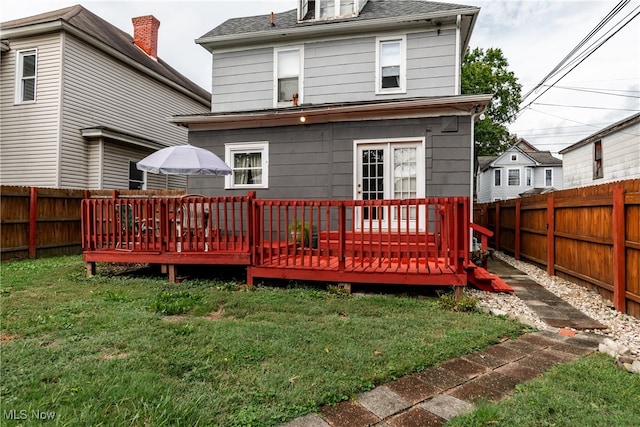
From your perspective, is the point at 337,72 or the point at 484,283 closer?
the point at 484,283

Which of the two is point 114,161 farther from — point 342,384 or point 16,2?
point 342,384

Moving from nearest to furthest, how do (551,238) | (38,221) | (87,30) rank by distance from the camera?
(551,238) < (38,221) < (87,30)

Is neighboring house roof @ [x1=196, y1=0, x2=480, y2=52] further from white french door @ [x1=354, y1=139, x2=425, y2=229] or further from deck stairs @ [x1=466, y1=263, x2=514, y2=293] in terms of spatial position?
deck stairs @ [x1=466, y1=263, x2=514, y2=293]

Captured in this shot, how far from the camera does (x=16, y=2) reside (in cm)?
1182

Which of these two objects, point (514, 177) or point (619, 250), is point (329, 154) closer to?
point (619, 250)

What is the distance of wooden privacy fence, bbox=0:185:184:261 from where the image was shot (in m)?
7.11

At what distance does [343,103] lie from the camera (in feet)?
22.5

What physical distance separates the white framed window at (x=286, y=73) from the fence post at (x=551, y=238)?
20.1 ft

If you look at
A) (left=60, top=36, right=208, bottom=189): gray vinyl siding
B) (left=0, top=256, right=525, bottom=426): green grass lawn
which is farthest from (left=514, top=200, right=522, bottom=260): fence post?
(left=60, top=36, right=208, bottom=189): gray vinyl siding

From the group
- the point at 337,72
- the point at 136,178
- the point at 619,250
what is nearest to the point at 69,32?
the point at 136,178

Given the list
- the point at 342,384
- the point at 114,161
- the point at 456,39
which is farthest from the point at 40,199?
the point at 456,39

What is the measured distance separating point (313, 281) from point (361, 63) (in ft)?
18.8

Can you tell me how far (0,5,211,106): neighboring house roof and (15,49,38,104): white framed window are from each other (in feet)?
1.82

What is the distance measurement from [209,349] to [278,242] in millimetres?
1917
